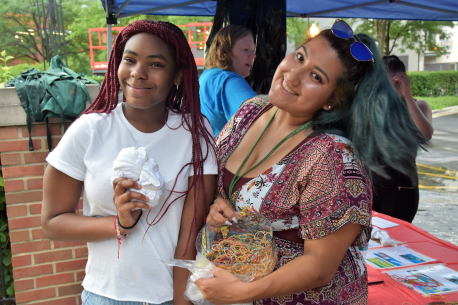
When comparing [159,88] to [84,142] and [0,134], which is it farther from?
[0,134]

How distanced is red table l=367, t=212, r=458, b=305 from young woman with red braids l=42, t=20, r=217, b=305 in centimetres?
141

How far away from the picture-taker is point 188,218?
1473 mm

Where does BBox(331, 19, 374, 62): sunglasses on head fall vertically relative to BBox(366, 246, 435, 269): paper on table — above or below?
above

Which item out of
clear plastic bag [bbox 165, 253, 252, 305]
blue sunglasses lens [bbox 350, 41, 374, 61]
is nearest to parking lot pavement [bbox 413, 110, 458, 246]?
blue sunglasses lens [bbox 350, 41, 374, 61]

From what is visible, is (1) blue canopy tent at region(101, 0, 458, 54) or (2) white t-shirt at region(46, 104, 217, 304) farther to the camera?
(1) blue canopy tent at region(101, 0, 458, 54)

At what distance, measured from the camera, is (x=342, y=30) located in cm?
151

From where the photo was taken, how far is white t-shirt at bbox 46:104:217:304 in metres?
1.35

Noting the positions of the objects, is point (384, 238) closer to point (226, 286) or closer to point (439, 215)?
point (226, 286)

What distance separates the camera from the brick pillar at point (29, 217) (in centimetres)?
240

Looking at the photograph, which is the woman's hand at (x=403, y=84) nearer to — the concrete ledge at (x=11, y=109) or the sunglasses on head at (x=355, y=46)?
the sunglasses on head at (x=355, y=46)

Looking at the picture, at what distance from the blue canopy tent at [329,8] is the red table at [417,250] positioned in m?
2.92

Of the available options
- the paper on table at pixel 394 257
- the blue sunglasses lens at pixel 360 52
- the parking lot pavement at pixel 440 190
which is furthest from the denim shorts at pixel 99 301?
the parking lot pavement at pixel 440 190

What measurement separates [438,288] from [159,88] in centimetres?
208

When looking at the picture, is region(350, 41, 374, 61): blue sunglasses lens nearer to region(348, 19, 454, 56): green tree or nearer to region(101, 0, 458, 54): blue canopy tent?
region(101, 0, 458, 54): blue canopy tent
